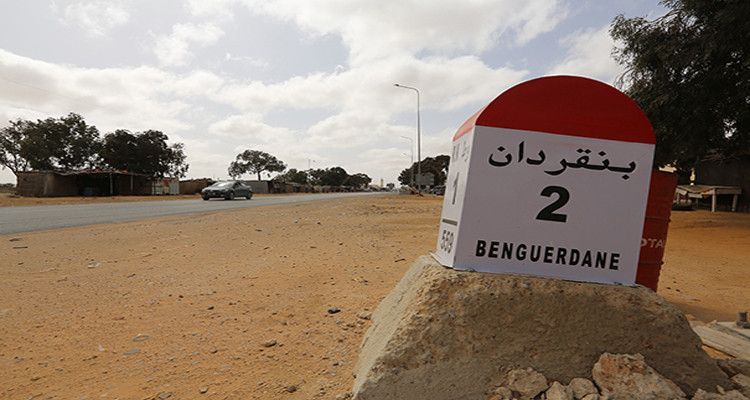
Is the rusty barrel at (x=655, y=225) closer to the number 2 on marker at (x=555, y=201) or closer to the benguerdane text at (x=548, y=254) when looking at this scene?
the benguerdane text at (x=548, y=254)

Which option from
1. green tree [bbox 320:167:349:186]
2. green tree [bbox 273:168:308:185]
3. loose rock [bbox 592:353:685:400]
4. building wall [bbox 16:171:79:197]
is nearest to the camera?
loose rock [bbox 592:353:685:400]

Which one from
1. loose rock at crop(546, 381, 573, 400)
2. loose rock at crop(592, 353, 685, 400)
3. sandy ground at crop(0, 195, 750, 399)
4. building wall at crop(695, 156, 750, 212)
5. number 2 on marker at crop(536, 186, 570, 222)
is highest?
building wall at crop(695, 156, 750, 212)

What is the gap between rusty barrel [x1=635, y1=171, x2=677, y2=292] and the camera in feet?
8.23

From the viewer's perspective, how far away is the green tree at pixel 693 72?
22.4ft

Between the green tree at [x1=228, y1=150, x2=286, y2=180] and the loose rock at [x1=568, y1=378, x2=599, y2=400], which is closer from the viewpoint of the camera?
the loose rock at [x1=568, y1=378, x2=599, y2=400]

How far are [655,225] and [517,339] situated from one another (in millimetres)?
1909

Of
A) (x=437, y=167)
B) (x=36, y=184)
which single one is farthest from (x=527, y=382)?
(x=437, y=167)

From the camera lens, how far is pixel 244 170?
246 feet

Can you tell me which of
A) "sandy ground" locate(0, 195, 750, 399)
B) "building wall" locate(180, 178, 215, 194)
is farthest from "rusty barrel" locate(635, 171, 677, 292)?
"building wall" locate(180, 178, 215, 194)

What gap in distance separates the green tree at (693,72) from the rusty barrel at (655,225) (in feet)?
22.1

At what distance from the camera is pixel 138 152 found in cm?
3950

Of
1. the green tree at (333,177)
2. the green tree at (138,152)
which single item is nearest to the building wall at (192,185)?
the green tree at (138,152)

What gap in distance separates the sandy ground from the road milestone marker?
3.85ft

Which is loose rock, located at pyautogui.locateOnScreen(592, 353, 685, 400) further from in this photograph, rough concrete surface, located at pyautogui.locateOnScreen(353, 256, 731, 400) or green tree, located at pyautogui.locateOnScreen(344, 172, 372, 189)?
green tree, located at pyautogui.locateOnScreen(344, 172, 372, 189)
